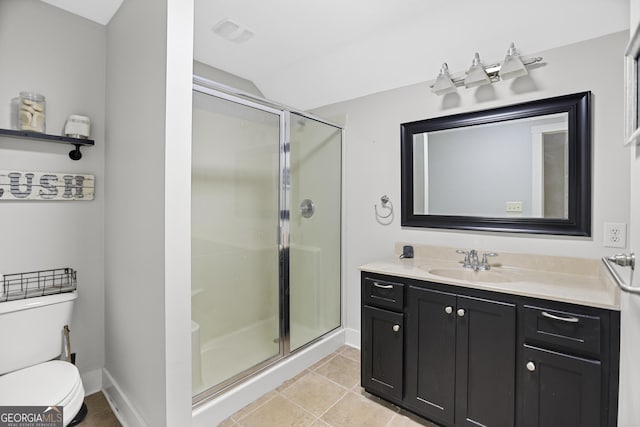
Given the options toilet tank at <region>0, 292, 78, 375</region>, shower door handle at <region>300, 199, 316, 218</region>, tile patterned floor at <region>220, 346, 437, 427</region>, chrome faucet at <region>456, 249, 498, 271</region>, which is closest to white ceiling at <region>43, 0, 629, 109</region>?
shower door handle at <region>300, 199, 316, 218</region>

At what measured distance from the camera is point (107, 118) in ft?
6.75

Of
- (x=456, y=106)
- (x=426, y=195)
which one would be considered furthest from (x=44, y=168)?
(x=456, y=106)

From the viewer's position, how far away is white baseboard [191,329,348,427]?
5.66ft

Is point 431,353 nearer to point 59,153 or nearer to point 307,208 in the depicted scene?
point 307,208

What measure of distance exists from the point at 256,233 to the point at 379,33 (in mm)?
1687

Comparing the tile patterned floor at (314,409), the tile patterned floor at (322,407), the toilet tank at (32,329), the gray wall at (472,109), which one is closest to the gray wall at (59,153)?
the toilet tank at (32,329)

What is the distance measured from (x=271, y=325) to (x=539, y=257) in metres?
1.88

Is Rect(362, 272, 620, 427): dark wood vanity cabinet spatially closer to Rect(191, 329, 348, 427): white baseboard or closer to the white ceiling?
Rect(191, 329, 348, 427): white baseboard

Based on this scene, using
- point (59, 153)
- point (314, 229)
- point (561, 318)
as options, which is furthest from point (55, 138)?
point (561, 318)

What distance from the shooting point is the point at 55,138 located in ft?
6.03

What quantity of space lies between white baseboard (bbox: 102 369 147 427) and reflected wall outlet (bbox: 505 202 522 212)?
7.95 ft

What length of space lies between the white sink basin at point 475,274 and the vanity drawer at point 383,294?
0.26 meters

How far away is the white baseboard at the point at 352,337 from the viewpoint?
2732 millimetres

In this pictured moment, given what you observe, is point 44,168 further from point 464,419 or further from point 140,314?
point 464,419
